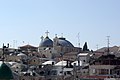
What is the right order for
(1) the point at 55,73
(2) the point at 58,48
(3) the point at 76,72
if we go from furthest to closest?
(2) the point at 58,48 < (1) the point at 55,73 < (3) the point at 76,72

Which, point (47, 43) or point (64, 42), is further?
point (64, 42)

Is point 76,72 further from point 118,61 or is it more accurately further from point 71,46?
point 71,46

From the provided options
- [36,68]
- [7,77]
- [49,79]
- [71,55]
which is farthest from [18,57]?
[7,77]

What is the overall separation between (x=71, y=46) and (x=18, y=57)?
59.7ft

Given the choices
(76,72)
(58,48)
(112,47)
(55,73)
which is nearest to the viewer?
(76,72)

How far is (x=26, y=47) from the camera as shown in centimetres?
9412

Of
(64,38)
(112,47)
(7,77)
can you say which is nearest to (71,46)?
(64,38)

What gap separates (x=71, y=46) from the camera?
293 feet

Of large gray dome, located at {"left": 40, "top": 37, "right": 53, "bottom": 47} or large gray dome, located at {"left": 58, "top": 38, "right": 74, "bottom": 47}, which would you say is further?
large gray dome, located at {"left": 40, "top": 37, "right": 53, "bottom": 47}

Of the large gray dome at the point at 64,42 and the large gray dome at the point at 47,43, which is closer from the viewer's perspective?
the large gray dome at the point at 64,42

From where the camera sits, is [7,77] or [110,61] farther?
[110,61]

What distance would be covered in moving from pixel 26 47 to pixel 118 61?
155 feet

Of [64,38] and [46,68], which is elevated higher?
[64,38]

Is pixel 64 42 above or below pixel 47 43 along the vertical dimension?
above
